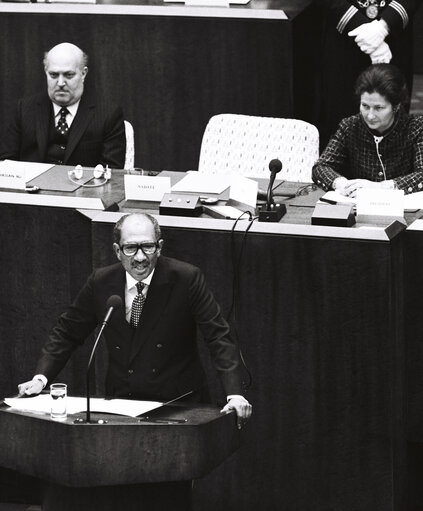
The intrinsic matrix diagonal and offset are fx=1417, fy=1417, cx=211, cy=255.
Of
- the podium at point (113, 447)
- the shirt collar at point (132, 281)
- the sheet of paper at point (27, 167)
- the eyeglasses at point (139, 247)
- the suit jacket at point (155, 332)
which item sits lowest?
the podium at point (113, 447)

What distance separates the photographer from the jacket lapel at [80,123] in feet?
20.9

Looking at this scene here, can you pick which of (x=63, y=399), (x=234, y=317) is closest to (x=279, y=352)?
(x=234, y=317)

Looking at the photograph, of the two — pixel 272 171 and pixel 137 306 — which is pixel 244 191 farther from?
pixel 137 306

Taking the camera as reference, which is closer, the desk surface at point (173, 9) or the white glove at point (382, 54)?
the white glove at point (382, 54)

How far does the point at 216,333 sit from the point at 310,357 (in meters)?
0.51

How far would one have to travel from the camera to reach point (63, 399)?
4.21 metres

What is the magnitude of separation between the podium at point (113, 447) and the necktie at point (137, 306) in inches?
19.5

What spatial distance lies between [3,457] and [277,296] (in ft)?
3.99

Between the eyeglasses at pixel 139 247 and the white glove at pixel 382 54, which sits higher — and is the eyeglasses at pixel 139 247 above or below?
below

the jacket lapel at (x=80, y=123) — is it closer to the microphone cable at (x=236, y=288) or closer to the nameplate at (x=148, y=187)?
the nameplate at (x=148, y=187)

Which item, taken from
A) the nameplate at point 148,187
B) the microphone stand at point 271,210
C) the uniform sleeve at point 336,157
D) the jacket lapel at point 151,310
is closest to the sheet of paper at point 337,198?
the microphone stand at point 271,210

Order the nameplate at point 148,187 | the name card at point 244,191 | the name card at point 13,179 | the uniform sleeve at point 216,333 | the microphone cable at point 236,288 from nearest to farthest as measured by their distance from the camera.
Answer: the uniform sleeve at point 216,333, the microphone cable at point 236,288, the name card at point 244,191, the nameplate at point 148,187, the name card at point 13,179

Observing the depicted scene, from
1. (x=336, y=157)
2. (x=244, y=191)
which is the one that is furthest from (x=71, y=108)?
(x=244, y=191)

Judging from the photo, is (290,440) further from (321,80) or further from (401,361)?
(321,80)
